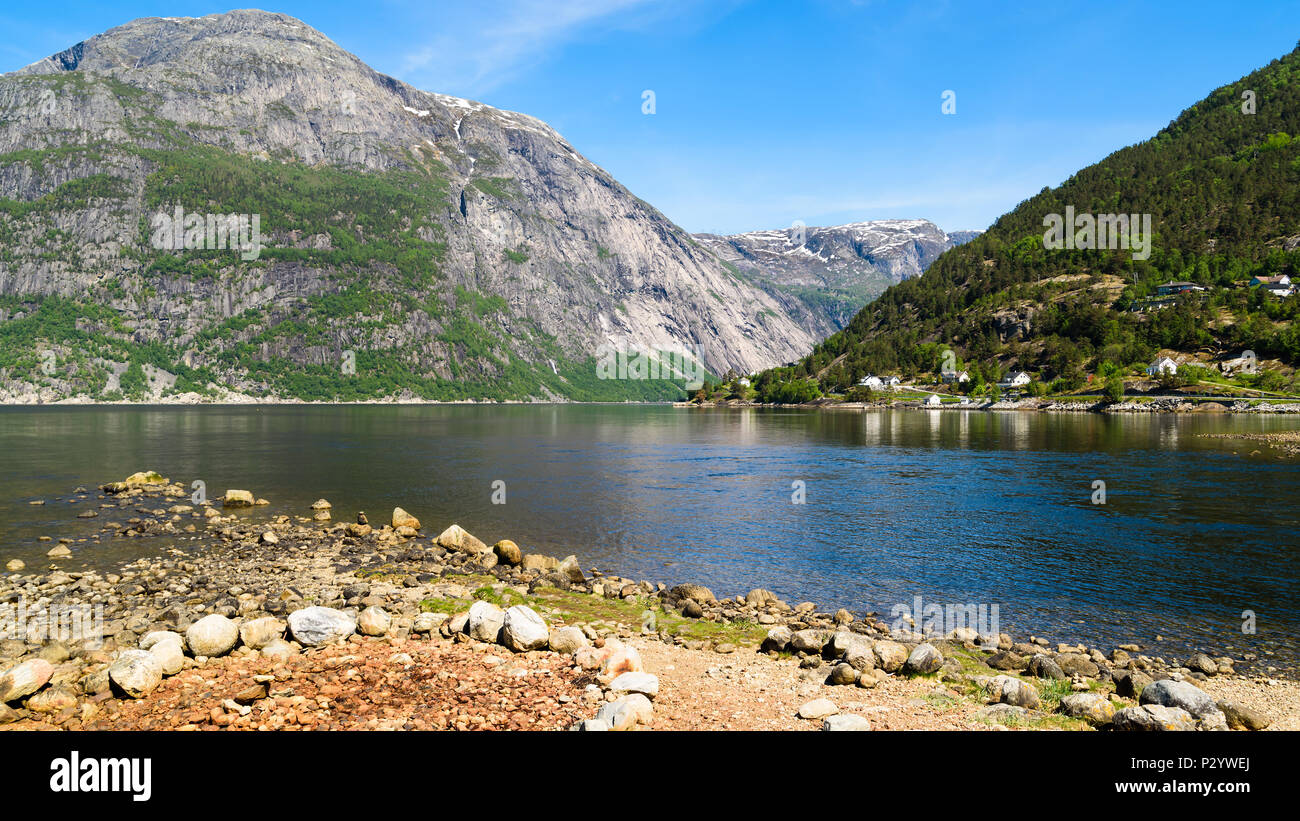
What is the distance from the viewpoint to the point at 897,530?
42219 millimetres

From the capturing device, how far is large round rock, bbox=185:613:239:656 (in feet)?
57.6

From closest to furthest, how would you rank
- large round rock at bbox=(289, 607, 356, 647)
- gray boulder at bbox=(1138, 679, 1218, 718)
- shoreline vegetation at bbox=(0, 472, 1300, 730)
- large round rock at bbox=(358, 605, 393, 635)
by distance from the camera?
shoreline vegetation at bbox=(0, 472, 1300, 730) < gray boulder at bbox=(1138, 679, 1218, 718) < large round rock at bbox=(289, 607, 356, 647) < large round rock at bbox=(358, 605, 393, 635)

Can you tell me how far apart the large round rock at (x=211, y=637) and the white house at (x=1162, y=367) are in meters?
213

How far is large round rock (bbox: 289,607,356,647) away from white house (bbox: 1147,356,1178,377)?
21037 centimetres

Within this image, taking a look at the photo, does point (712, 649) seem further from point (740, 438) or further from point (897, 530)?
point (740, 438)

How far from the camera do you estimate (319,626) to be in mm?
18938

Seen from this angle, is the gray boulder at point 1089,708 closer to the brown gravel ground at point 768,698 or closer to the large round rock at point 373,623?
the brown gravel ground at point 768,698

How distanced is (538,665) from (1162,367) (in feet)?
689

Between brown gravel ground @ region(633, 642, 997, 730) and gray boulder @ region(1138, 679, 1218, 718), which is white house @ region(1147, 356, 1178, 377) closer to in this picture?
gray boulder @ region(1138, 679, 1218, 718)

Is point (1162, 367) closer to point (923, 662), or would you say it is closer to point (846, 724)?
point (923, 662)

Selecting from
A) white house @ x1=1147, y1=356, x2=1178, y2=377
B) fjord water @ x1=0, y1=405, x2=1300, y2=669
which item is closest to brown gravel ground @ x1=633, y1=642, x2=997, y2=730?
fjord water @ x1=0, y1=405, x2=1300, y2=669
